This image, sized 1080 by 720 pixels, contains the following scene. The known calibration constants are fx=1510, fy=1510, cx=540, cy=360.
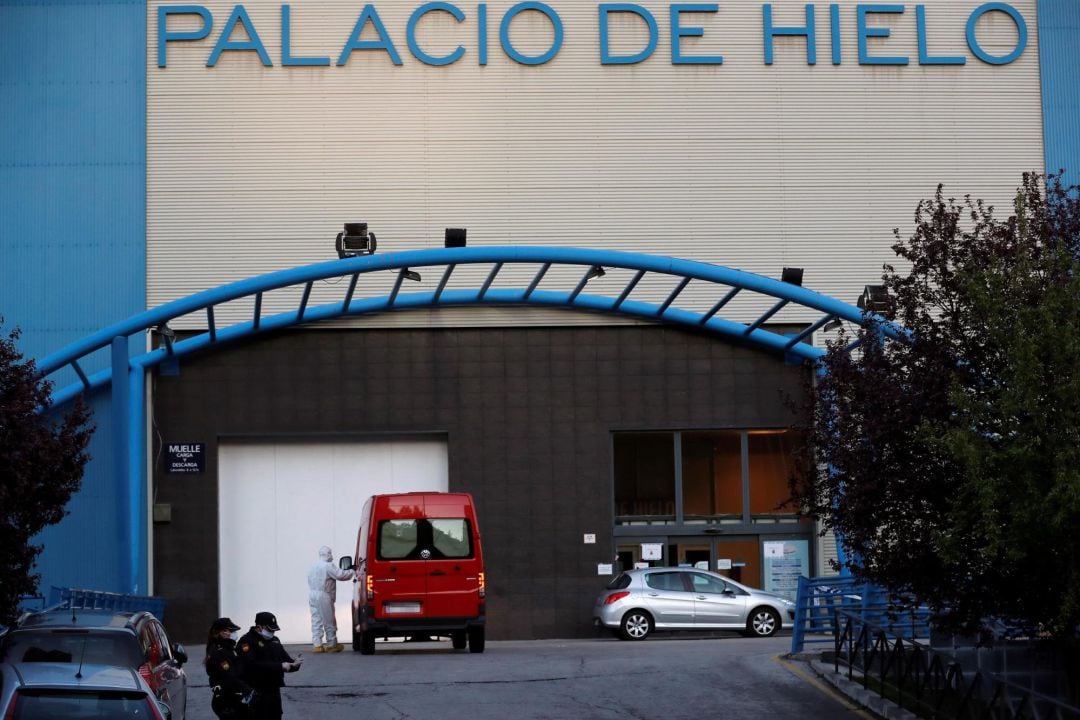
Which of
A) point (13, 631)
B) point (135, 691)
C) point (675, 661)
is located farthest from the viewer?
point (675, 661)

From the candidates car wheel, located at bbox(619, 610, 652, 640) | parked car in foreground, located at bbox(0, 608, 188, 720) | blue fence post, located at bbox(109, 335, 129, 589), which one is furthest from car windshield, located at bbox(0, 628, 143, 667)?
car wheel, located at bbox(619, 610, 652, 640)

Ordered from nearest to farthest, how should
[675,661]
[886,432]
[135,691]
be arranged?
[135,691] < [886,432] < [675,661]

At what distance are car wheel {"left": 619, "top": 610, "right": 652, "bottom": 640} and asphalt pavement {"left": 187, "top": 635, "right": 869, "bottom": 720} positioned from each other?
4343 mm

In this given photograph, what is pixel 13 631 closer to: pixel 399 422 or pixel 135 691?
pixel 135 691

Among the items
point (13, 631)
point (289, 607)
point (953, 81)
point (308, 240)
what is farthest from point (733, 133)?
point (13, 631)

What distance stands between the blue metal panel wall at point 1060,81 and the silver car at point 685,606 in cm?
1109

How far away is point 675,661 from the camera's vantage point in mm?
20469

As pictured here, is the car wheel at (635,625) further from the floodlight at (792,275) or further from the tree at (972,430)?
the tree at (972,430)

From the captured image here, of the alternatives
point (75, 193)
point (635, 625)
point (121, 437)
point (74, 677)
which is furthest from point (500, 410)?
point (74, 677)

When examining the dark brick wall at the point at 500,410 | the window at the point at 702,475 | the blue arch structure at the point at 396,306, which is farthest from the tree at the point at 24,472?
the window at the point at 702,475

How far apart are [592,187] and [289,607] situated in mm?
10189

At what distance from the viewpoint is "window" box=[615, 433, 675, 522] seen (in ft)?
99.2

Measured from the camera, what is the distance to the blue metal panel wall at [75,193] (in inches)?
1123

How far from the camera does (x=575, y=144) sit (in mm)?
30281
